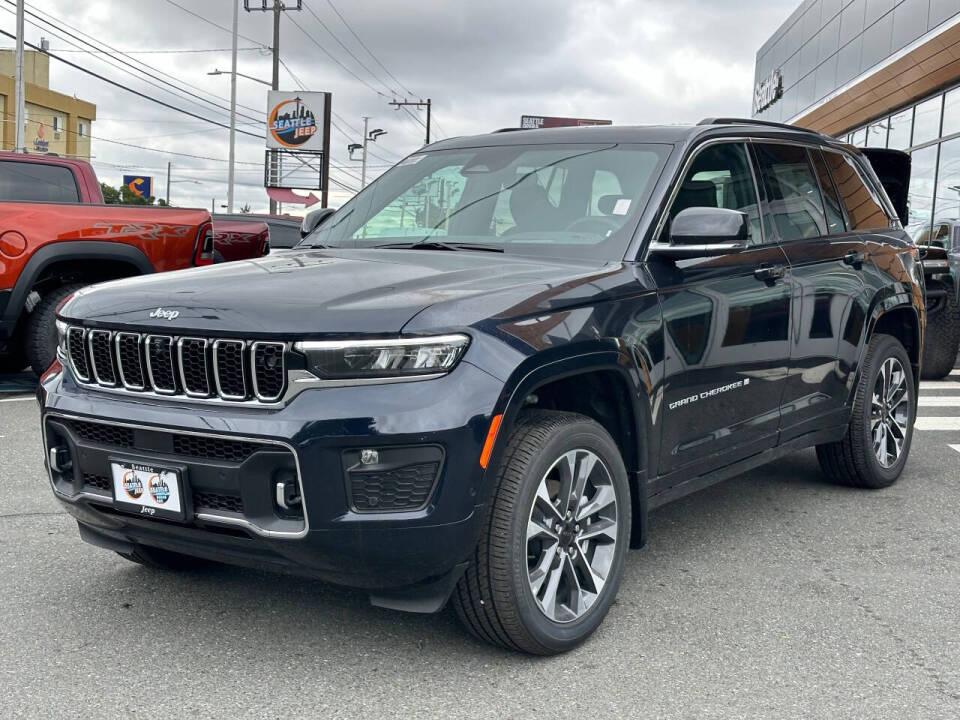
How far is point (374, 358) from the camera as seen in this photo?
3.07m

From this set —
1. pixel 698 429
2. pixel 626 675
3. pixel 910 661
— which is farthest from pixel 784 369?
pixel 626 675

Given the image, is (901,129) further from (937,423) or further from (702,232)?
(702,232)

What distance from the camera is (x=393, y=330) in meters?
3.05

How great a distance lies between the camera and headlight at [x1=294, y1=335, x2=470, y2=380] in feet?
10.0

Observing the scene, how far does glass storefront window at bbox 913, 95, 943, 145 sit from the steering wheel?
742 inches

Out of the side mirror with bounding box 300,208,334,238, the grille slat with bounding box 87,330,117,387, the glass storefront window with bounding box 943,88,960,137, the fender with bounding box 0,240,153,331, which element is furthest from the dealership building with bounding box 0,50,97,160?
the grille slat with bounding box 87,330,117,387

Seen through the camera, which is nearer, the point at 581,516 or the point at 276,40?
the point at 581,516

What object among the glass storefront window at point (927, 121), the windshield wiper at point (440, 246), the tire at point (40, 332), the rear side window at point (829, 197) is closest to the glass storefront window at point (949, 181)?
the glass storefront window at point (927, 121)

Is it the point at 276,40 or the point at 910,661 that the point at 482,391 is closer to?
the point at 910,661

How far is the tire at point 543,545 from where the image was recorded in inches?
130

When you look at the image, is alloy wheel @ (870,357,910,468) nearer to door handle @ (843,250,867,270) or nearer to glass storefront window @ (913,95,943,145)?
door handle @ (843,250,867,270)

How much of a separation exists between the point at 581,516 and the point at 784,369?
1589mm

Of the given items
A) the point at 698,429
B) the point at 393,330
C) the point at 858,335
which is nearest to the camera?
the point at 393,330

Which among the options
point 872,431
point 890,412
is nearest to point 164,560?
point 872,431
